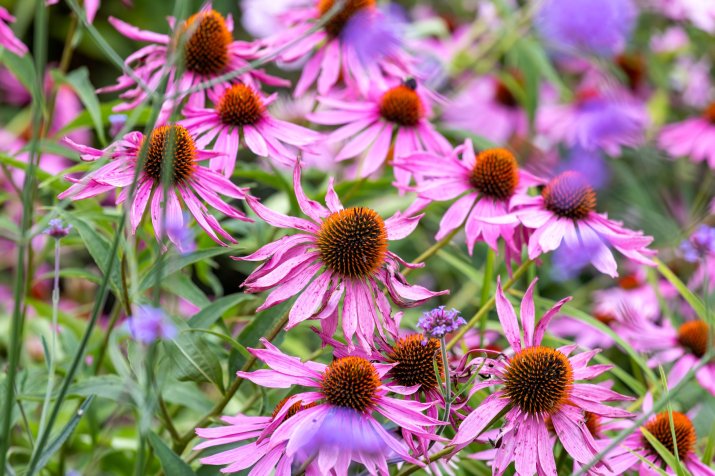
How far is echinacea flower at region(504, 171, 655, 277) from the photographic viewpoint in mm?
826

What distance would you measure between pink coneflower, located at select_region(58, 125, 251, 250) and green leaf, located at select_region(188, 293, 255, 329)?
3.0 inches

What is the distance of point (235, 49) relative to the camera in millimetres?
949

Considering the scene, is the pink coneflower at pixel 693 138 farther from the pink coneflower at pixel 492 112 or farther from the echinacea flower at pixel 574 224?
the echinacea flower at pixel 574 224

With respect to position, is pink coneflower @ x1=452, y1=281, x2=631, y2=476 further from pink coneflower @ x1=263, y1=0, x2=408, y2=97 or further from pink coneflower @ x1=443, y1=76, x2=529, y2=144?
pink coneflower @ x1=443, y1=76, x2=529, y2=144

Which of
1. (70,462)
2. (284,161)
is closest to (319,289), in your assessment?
(284,161)

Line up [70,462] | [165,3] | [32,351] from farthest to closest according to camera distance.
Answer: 1. [165,3]
2. [32,351]
3. [70,462]

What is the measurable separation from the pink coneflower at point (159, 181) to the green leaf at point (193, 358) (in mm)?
99

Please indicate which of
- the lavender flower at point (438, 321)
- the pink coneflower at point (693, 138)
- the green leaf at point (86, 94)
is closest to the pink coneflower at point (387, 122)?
the green leaf at point (86, 94)

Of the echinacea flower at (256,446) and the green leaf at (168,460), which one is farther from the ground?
the echinacea flower at (256,446)

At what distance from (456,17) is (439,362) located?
1883 mm

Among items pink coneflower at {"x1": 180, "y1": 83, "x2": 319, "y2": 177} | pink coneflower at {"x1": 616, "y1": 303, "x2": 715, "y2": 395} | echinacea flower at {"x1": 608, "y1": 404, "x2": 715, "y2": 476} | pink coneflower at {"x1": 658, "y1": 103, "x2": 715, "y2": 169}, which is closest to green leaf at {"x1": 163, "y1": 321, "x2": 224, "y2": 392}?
pink coneflower at {"x1": 180, "y1": 83, "x2": 319, "y2": 177}

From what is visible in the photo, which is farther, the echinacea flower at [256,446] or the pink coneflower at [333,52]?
the pink coneflower at [333,52]

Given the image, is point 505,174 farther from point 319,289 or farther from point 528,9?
point 528,9

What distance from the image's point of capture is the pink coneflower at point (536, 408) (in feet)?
2.23
